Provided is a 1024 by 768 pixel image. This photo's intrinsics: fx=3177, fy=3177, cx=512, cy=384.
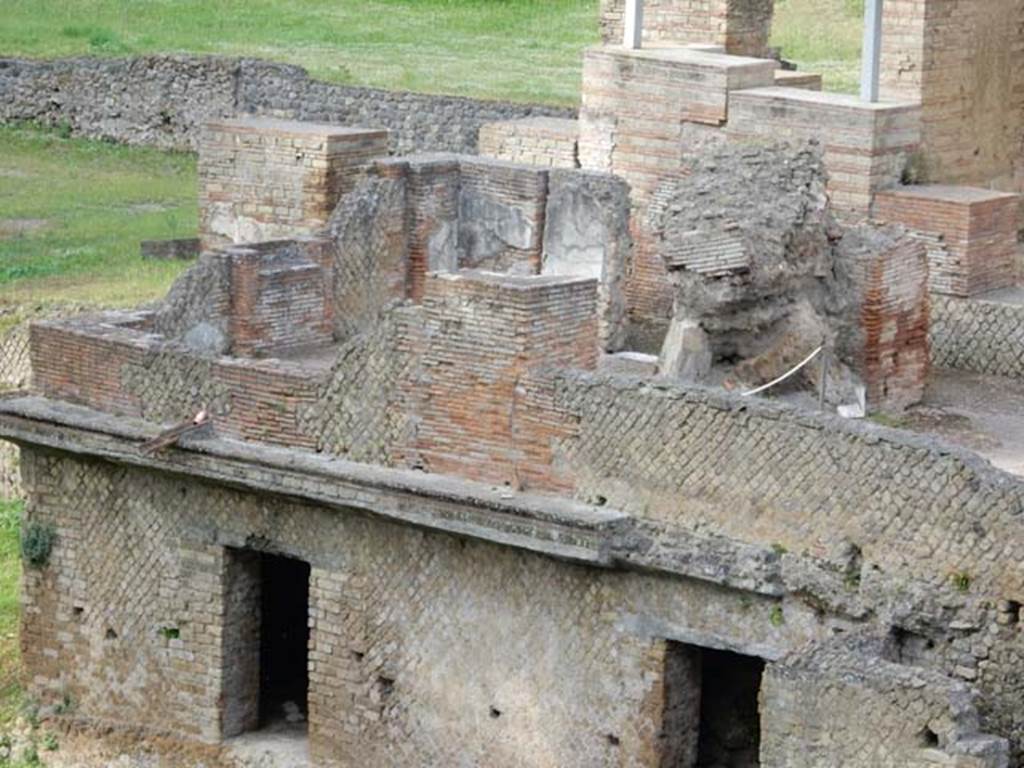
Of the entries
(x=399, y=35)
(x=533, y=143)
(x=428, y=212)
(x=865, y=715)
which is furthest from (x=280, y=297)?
(x=399, y=35)

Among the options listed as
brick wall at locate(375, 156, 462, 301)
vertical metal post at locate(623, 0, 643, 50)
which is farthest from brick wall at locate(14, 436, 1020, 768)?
vertical metal post at locate(623, 0, 643, 50)

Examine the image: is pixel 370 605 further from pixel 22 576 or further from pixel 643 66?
pixel 643 66

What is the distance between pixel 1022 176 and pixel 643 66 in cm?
319

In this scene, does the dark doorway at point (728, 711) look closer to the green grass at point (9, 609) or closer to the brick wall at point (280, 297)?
the brick wall at point (280, 297)

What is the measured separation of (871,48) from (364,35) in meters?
21.8

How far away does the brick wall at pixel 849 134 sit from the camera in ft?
65.5

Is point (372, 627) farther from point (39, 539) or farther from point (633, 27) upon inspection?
point (633, 27)

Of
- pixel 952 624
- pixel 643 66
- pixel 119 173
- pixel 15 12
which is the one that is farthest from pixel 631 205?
pixel 15 12

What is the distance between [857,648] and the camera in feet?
48.1

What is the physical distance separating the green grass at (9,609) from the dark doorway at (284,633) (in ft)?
4.99

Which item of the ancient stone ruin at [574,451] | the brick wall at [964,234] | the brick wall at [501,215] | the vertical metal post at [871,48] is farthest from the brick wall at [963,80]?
the brick wall at [501,215]

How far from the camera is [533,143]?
72.4 ft

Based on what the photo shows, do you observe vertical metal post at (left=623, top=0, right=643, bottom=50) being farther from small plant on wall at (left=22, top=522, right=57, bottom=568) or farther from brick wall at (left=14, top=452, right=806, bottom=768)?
small plant on wall at (left=22, top=522, right=57, bottom=568)

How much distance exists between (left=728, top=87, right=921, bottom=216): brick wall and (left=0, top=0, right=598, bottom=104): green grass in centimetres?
1522
